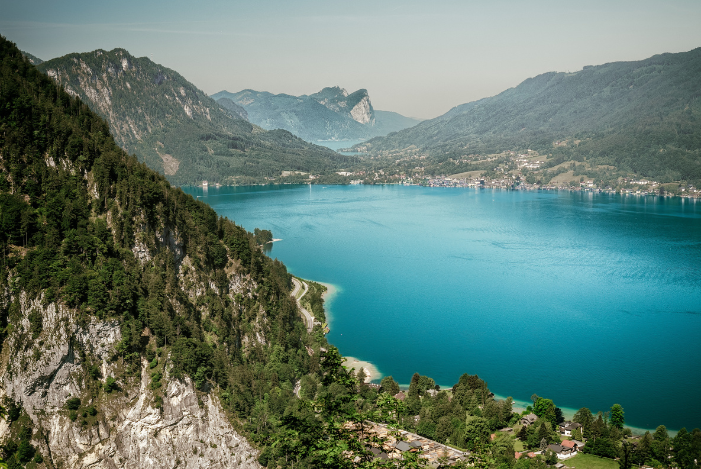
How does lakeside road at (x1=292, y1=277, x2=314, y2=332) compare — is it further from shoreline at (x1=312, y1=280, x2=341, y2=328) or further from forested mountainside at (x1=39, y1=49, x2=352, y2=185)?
forested mountainside at (x1=39, y1=49, x2=352, y2=185)

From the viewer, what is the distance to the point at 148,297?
31.8 metres

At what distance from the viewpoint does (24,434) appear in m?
25.6

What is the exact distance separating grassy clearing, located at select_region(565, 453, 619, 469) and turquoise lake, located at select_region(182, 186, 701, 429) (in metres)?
7.87

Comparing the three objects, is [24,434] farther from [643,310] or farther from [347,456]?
[643,310]

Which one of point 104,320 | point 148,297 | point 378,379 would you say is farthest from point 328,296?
point 104,320

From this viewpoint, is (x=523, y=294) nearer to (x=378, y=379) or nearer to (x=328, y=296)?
(x=328, y=296)

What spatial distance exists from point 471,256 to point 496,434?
52.0 meters

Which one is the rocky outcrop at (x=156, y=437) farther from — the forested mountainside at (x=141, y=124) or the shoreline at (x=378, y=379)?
the forested mountainside at (x=141, y=124)

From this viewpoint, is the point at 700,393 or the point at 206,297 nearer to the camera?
the point at 206,297

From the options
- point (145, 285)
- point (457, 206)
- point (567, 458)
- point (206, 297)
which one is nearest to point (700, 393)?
point (567, 458)

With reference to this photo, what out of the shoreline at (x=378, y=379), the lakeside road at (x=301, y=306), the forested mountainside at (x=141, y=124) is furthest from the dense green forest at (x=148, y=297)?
the forested mountainside at (x=141, y=124)

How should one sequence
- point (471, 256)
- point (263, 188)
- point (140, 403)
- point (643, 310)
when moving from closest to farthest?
point (140, 403) → point (643, 310) → point (471, 256) → point (263, 188)

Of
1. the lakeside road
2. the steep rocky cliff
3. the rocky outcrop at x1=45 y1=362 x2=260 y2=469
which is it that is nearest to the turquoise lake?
the lakeside road

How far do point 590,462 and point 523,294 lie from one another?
36.0 metres
